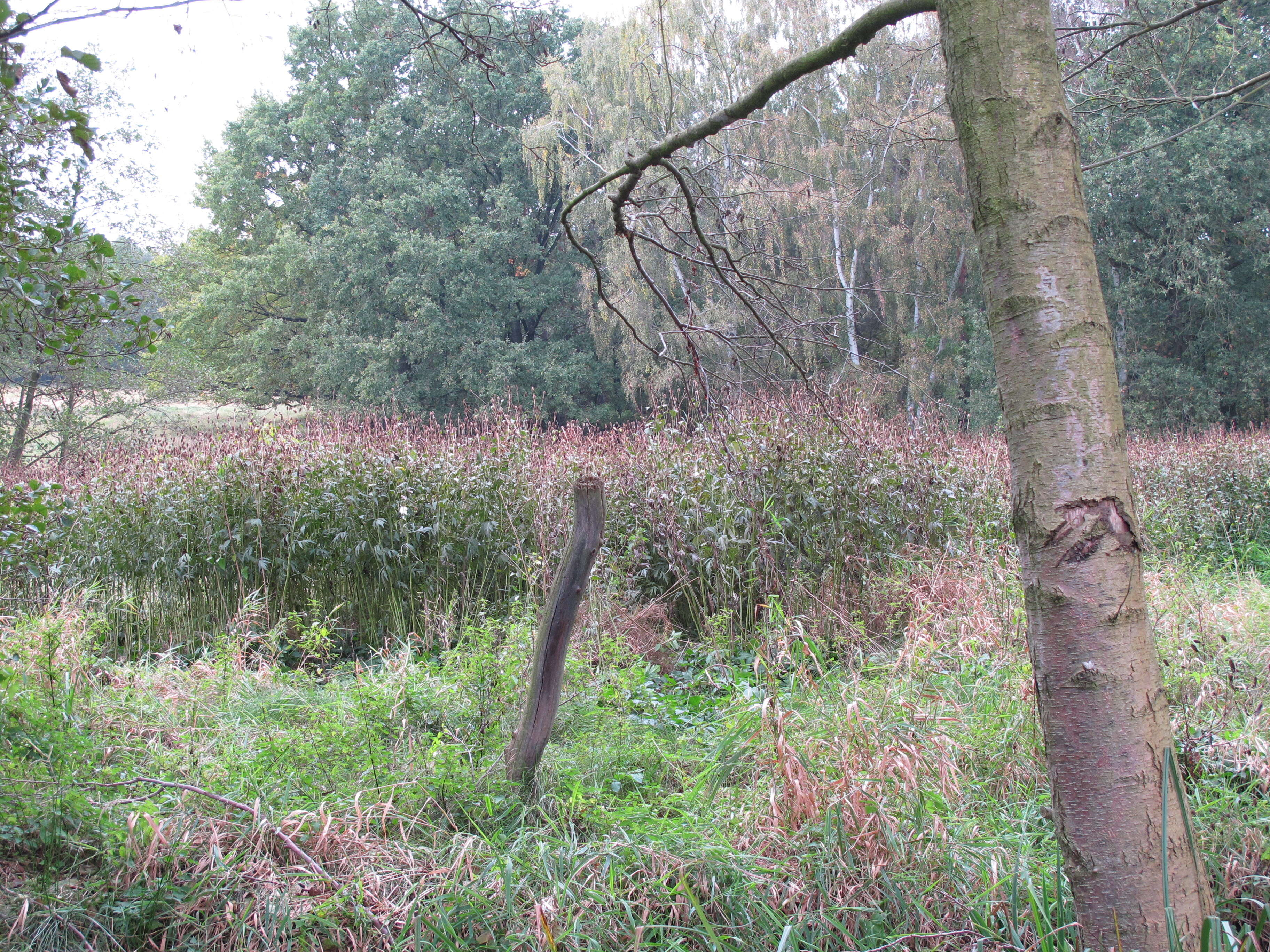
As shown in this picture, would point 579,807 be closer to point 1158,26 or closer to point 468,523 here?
point 1158,26

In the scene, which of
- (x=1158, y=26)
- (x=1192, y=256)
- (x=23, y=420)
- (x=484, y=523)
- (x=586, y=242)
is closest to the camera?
(x=1158, y=26)

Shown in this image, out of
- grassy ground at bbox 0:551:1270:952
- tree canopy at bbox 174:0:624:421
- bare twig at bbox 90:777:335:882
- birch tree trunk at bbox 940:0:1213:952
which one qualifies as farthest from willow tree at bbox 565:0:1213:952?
tree canopy at bbox 174:0:624:421

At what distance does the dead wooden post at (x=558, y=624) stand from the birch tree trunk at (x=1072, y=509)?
1.38m

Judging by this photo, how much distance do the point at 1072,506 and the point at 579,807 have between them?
68.6 inches

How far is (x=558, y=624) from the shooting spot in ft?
8.52

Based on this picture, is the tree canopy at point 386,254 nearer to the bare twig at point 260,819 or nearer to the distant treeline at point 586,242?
the distant treeline at point 586,242

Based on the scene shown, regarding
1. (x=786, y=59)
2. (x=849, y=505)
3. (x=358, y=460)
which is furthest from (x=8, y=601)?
(x=786, y=59)

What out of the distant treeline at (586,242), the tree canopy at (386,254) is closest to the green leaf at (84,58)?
the distant treeline at (586,242)

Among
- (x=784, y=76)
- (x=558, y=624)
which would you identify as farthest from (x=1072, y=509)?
(x=558, y=624)

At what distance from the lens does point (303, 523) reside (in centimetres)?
593

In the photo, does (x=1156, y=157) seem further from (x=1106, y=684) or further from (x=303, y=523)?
(x=1106, y=684)

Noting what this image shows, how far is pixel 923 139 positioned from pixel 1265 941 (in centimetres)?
263

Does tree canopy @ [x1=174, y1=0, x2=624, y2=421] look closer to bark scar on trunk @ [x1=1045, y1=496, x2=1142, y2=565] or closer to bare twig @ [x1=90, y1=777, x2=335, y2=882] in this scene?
bare twig @ [x1=90, y1=777, x2=335, y2=882]

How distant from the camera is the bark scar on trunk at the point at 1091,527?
1406 millimetres
